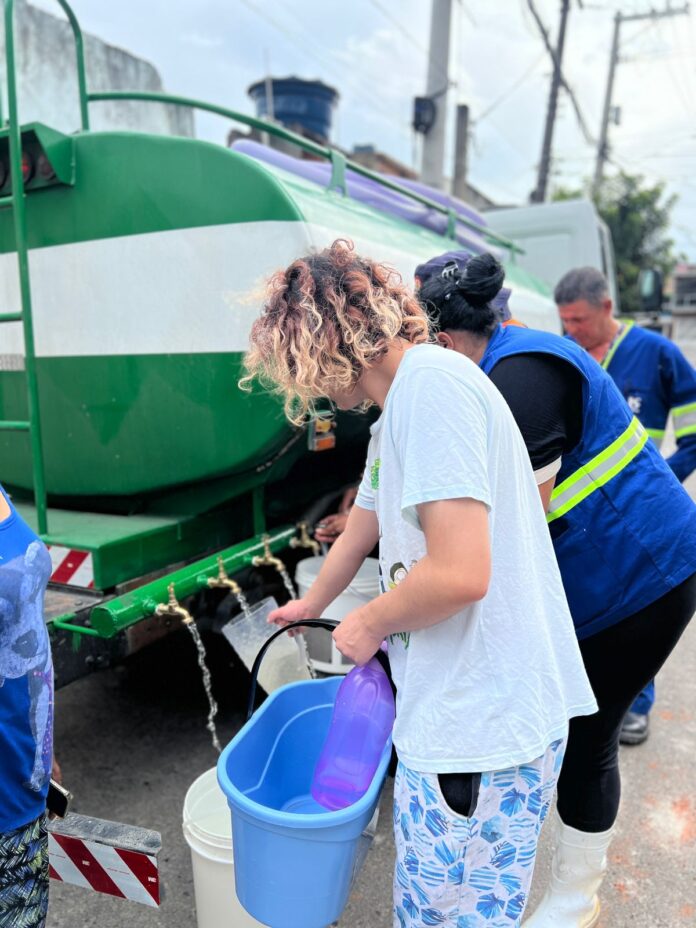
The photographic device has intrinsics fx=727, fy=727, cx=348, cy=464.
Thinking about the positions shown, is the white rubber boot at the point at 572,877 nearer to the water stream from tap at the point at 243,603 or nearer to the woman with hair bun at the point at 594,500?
the woman with hair bun at the point at 594,500

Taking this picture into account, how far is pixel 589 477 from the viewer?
1618 millimetres

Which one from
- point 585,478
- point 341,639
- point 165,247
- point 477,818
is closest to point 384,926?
point 477,818

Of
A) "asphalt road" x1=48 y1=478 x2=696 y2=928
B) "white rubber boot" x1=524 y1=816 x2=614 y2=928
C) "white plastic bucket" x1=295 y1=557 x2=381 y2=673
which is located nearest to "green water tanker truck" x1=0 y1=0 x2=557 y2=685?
"white plastic bucket" x1=295 y1=557 x2=381 y2=673

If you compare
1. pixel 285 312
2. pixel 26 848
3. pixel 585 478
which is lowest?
pixel 26 848

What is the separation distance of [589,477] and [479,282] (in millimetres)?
503

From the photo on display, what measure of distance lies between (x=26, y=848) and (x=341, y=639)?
75cm

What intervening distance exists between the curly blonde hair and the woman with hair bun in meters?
0.36

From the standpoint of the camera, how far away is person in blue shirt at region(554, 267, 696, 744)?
10.1 ft

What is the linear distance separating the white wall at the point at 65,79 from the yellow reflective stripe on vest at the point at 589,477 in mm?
4657

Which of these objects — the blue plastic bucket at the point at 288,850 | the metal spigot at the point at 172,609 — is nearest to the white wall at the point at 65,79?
the metal spigot at the point at 172,609

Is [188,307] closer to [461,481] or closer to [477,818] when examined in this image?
[461,481]

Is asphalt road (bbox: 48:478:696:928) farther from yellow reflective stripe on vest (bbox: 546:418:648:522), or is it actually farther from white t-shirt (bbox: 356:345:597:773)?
yellow reflective stripe on vest (bbox: 546:418:648:522)

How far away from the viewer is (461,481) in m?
1.09

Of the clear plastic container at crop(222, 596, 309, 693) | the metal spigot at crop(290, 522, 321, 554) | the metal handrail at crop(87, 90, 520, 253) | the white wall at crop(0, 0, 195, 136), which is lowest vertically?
the clear plastic container at crop(222, 596, 309, 693)
